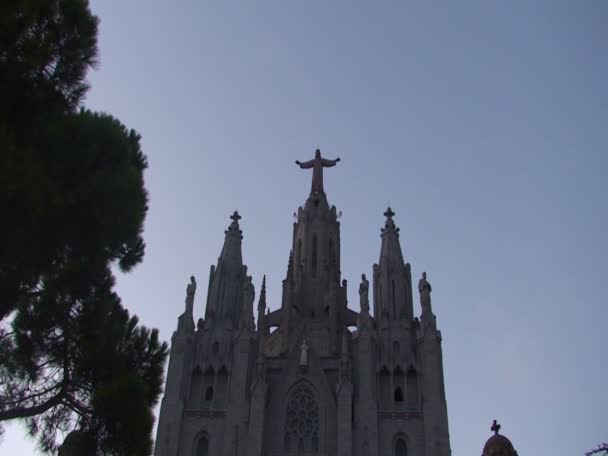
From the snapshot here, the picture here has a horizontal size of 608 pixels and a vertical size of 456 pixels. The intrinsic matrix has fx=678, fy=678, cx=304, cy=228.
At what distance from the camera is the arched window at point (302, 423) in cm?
3394

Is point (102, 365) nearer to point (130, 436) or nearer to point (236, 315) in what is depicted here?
A: point (130, 436)

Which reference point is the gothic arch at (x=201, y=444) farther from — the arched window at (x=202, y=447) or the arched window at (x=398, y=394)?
the arched window at (x=398, y=394)

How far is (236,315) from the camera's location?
3941 cm

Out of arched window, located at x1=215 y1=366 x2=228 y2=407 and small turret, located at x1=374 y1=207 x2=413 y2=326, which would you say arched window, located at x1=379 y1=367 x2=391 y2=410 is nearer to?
small turret, located at x1=374 y1=207 x2=413 y2=326

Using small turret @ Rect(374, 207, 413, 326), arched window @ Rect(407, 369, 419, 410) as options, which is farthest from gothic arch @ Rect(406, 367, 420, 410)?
small turret @ Rect(374, 207, 413, 326)

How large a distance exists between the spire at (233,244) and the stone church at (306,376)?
1.43 ft

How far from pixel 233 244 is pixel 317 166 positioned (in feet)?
41.2

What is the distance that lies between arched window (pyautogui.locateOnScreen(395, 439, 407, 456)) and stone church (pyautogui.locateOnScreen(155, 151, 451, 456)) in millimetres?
49

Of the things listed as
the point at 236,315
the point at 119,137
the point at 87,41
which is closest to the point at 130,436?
the point at 119,137

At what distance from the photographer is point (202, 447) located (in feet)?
113

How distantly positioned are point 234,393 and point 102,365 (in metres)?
24.6

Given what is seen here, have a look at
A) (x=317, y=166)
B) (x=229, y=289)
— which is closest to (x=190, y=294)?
(x=229, y=289)

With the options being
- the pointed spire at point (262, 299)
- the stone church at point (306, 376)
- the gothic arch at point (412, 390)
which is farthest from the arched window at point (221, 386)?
the gothic arch at point (412, 390)

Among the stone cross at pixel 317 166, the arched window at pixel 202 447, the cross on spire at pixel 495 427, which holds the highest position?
the stone cross at pixel 317 166
